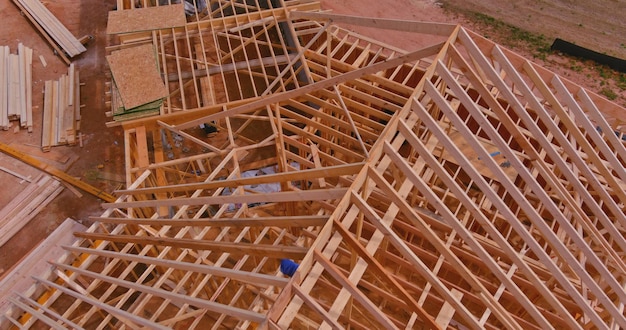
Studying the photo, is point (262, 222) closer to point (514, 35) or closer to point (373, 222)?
point (373, 222)

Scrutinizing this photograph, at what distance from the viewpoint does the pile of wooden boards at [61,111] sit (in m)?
12.4

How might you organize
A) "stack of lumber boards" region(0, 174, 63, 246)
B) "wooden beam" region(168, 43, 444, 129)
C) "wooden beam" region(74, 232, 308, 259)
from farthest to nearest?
"stack of lumber boards" region(0, 174, 63, 246), "wooden beam" region(168, 43, 444, 129), "wooden beam" region(74, 232, 308, 259)

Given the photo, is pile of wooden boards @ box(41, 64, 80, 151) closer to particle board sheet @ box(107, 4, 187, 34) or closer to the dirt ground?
the dirt ground

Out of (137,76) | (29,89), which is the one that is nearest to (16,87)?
(29,89)

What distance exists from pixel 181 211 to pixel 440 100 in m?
5.08

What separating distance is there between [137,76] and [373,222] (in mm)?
7642

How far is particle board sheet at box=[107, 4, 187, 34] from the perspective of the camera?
1148 cm

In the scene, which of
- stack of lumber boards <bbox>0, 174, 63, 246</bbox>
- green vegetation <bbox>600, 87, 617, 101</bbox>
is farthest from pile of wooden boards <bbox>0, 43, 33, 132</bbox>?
green vegetation <bbox>600, 87, 617, 101</bbox>

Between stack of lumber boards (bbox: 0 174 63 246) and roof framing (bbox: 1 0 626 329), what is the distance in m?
2.61

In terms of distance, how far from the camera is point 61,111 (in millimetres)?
12859

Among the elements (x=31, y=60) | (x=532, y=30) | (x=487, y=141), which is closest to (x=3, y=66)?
(x=31, y=60)

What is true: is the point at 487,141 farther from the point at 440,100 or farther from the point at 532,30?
the point at 532,30

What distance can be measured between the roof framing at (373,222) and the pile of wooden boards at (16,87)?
4.25 meters

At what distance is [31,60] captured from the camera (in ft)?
46.2
